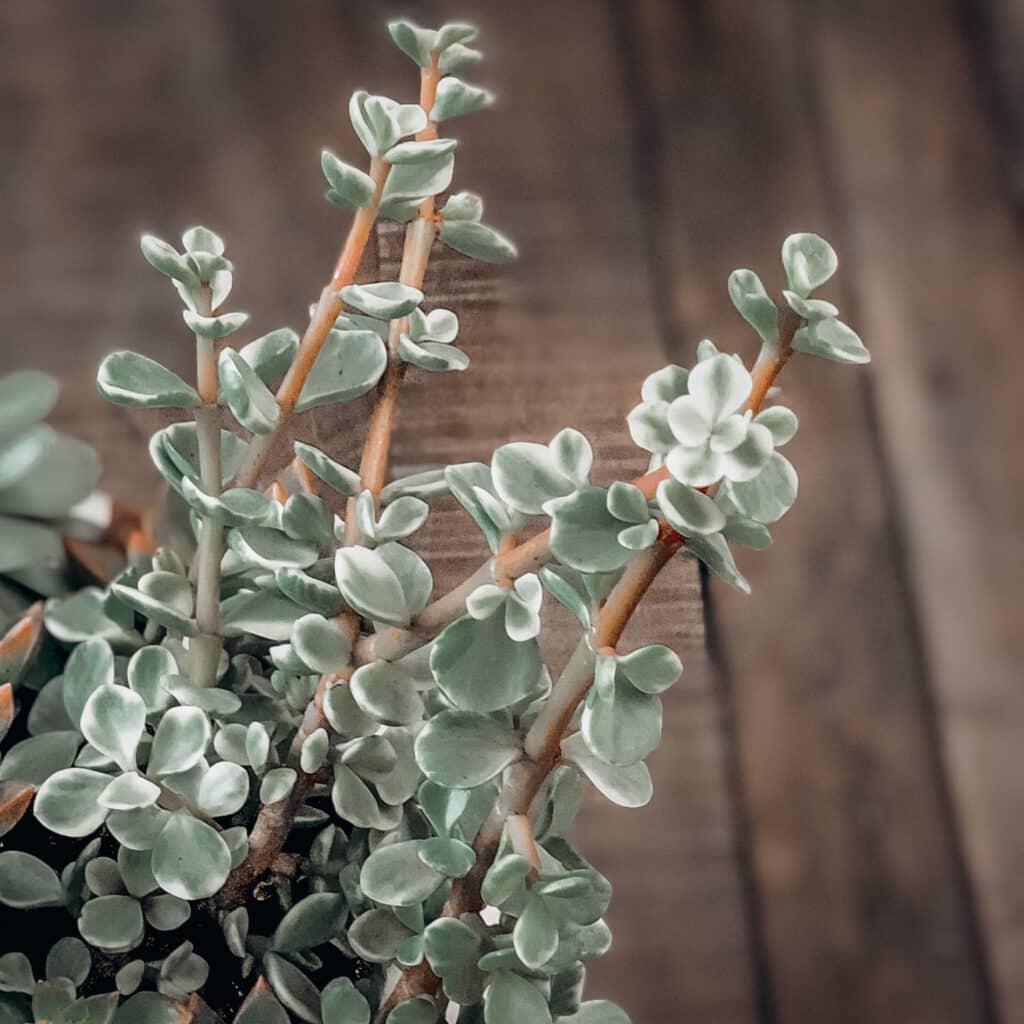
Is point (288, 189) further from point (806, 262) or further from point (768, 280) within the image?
point (806, 262)

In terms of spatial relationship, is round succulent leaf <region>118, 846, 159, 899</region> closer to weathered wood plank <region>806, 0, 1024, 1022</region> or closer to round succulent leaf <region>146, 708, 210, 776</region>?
round succulent leaf <region>146, 708, 210, 776</region>

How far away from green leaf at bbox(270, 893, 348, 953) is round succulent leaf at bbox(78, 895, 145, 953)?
0.10 ft

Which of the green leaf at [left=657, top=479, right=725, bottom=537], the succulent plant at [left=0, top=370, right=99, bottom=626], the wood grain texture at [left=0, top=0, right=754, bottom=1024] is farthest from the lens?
the wood grain texture at [left=0, top=0, right=754, bottom=1024]

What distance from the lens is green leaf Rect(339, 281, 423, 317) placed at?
0.22m

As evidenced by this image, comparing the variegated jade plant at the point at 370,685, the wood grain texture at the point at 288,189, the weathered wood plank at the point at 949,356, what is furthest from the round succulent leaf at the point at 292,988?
the weathered wood plank at the point at 949,356

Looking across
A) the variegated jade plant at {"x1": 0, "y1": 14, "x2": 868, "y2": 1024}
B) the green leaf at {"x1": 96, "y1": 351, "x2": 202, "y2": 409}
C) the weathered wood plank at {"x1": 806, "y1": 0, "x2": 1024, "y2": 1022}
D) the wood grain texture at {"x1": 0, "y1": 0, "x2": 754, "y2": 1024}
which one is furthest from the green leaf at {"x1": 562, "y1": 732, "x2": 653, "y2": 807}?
the weathered wood plank at {"x1": 806, "y1": 0, "x2": 1024, "y2": 1022}

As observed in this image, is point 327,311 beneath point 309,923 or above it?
above

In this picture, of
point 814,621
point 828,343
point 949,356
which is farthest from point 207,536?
point 949,356

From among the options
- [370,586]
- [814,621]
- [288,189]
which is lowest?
[814,621]

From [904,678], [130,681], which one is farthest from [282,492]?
[904,678]

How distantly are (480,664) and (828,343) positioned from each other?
3.3 inches

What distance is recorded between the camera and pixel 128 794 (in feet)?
0.76

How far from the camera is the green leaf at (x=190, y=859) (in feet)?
0.77

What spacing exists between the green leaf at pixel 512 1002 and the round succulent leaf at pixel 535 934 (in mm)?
14
